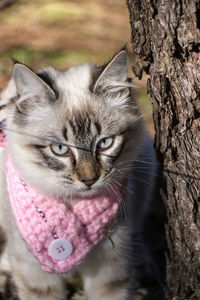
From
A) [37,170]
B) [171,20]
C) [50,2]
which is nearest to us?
[171,20]

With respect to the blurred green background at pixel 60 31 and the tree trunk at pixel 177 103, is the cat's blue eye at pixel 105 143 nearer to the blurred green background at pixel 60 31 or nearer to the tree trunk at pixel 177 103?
the tree trunk at pixel 177 103

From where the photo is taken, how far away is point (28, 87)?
1.80 m

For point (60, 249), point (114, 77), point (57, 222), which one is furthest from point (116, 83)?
point (60, 249)

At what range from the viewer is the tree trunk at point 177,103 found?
5.31 ft

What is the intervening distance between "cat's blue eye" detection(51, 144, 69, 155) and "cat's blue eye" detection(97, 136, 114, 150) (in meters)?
0.15

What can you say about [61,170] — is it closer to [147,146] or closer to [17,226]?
[17,226]

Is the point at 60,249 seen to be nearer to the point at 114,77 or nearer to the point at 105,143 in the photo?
the point at 105,143

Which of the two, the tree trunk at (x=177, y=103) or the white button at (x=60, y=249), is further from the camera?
the white button at (x=60, y=249)

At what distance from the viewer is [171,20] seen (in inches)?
62.9

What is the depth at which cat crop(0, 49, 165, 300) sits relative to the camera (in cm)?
179

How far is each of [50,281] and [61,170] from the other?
641 millimetres

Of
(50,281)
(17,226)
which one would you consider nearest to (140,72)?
(17,226)

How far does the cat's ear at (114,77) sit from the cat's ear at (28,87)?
0.22m

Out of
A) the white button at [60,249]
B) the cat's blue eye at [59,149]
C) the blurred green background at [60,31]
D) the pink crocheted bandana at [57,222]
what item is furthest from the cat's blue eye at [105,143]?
the blurred green background at [60,31]
